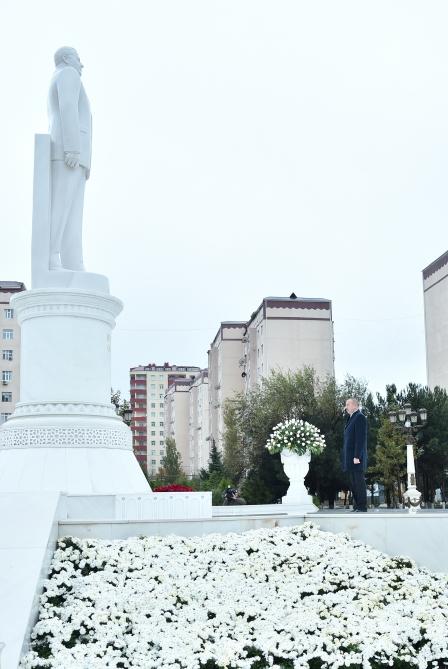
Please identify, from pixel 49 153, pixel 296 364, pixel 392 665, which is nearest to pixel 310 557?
pixel 392 665

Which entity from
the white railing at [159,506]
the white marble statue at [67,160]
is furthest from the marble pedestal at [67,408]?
the white railing at [159,506]

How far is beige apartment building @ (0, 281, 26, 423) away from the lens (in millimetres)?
68312

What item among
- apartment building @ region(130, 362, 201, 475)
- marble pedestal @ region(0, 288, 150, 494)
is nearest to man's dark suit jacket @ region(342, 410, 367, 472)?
marble pedestal @ region(0, 288, 150, 494)

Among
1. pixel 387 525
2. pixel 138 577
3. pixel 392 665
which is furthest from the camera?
pixel 387 525

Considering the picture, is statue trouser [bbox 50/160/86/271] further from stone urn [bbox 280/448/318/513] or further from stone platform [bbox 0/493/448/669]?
stone platform [bbox 0/493/448/669]

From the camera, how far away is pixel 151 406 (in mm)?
145000

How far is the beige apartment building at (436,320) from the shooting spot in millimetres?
49500

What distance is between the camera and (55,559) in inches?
396

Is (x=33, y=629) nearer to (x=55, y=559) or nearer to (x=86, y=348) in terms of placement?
(x=55, y=559)

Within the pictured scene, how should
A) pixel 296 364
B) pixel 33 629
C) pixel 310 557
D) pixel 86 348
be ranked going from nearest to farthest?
pixel 33 629, pixel 310 557, pixel 86 348, pixel 296 364

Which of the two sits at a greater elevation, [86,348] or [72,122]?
[72,122]

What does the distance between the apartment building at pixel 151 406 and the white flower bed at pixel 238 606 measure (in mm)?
129566

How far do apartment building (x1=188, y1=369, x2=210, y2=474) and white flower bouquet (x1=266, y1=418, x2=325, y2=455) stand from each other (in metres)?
72.7

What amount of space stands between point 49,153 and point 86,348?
435 centimetres
